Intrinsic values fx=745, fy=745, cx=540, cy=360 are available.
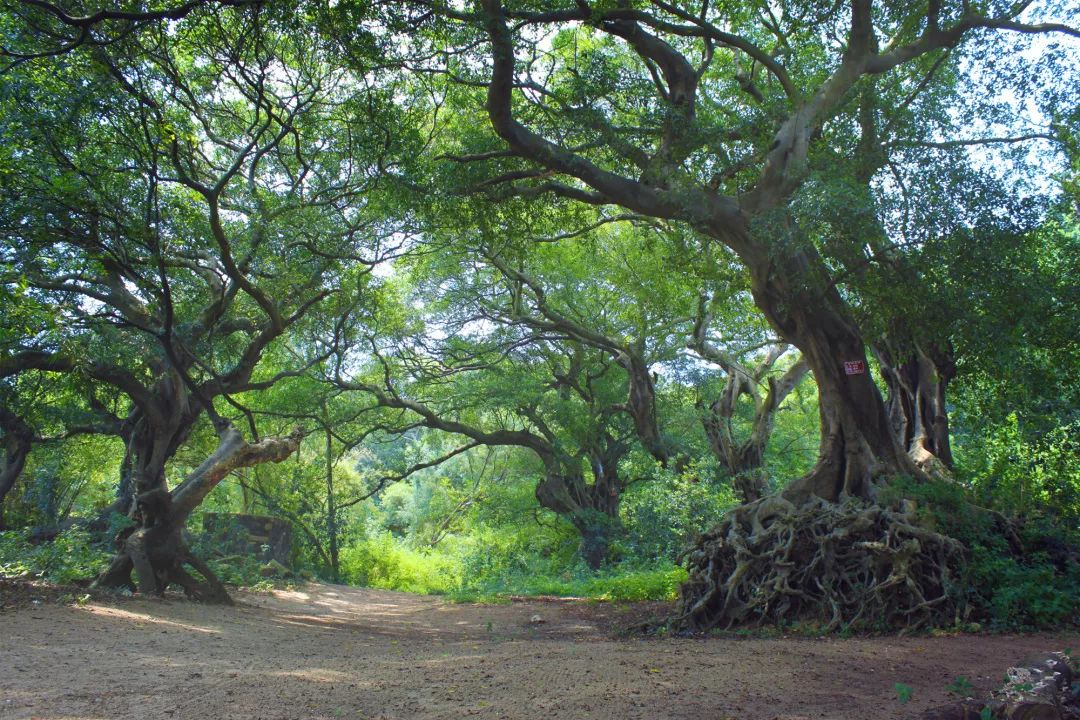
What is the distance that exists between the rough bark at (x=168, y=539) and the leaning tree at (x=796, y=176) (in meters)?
5.49

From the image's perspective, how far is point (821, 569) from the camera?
7.70 metres

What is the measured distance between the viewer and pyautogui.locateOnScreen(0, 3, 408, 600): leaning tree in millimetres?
7770

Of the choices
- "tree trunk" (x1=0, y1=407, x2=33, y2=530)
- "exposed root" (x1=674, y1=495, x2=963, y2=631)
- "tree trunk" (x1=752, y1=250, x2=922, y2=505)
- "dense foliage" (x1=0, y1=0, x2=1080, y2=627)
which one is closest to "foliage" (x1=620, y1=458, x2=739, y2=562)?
"dense foliage" (x1=0, y1=0, x2=1080, y2=627)

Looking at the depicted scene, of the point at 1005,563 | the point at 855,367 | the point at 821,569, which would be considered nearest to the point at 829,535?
the point at 821,569

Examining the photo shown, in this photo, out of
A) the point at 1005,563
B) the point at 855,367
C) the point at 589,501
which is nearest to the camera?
the point at 1005,563

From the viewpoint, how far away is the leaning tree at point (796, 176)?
7.37 metres

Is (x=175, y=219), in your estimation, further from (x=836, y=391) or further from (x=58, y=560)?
(x=836, y=391)

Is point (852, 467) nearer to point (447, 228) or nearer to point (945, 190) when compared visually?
point (945, 190)

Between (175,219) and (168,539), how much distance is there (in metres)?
4.48

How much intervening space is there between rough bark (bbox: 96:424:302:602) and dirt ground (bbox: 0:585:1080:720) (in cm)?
124

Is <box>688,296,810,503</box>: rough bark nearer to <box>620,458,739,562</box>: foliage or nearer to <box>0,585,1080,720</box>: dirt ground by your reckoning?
<box>620,458,739,562</box>: foliage

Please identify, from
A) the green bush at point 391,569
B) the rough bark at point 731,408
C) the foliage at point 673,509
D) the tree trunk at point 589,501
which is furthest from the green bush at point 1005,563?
the green bush at point 391,569

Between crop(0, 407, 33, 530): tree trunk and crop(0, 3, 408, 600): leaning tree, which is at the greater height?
crop(0, 3, 408, 600): leaning tree

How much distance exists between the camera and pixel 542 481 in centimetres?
2033
